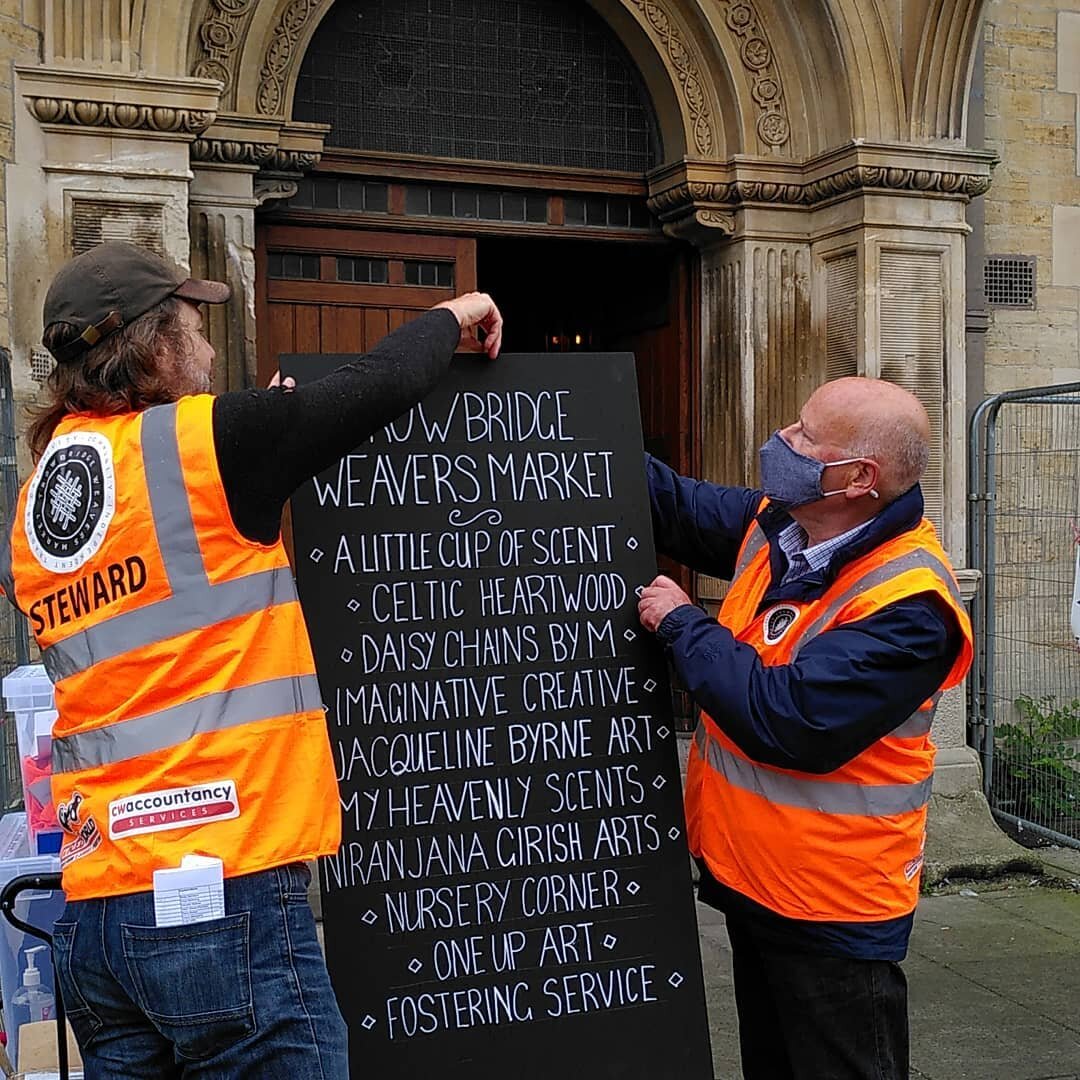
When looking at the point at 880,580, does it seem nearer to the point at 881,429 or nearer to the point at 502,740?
the point at 881,429

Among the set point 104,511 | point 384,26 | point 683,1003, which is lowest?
point 683,1003

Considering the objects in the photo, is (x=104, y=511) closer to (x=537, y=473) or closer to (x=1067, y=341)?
(x=537, y=473)

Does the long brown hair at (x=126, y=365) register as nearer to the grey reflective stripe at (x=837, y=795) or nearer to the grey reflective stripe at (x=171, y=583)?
the grey reflective stripe at (x=171, y=583)

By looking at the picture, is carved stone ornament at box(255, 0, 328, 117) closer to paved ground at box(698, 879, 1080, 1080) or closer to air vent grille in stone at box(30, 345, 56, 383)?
air vent grille in stone at box(30, 345, 56, 383)

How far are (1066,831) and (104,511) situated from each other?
5.99 metres

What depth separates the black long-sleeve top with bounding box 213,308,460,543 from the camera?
210 centimetres

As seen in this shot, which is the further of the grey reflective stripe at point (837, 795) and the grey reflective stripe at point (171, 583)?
the grey reflective stripe at point (837, 795)

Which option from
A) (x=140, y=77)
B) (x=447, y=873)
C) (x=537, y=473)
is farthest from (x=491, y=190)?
(x=447, y=873)

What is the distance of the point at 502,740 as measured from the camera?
9.91 ft

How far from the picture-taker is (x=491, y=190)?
6.62m

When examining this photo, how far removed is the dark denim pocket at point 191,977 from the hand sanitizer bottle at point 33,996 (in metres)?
1.29

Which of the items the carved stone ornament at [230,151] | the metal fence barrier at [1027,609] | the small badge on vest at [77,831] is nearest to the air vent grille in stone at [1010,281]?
the metal fence barrier at [1027,609]

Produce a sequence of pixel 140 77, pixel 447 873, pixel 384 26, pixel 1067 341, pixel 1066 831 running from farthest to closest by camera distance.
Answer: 1. pixel 1067 341
2. pixel 1066 831
3. pixel 384 26
4. pixel 140 77
5. pixel 447 873

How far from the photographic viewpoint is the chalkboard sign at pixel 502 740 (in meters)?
2.92
